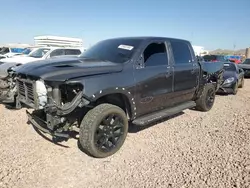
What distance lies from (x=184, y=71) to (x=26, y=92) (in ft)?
10.9

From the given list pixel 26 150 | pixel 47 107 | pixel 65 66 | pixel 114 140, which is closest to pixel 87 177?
pixel 114 140

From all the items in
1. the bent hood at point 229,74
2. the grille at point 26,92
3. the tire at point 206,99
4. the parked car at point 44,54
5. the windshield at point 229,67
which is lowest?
the tire at point 206,99

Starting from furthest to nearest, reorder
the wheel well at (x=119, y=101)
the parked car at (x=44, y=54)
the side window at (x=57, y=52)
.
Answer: the side window at (x=57, y=52), the parked car at (x=44, y=54), the wheel well at (x=119, y=101)

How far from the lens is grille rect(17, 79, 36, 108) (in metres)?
3.63

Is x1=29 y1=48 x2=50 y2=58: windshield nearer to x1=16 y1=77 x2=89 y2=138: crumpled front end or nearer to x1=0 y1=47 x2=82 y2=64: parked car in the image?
x1=0 y1=47 x2=82 y2=64: parked car

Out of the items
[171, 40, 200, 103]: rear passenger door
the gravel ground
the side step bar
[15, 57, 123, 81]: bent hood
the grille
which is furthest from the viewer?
[171, 40, 200, 103]: rear passenger door

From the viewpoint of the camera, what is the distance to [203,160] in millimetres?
3699

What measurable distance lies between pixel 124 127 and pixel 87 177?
108 centimetres

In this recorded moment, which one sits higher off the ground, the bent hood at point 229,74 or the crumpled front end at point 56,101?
the crumpled front end at point 56,101

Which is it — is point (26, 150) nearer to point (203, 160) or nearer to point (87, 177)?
point (87, 177)

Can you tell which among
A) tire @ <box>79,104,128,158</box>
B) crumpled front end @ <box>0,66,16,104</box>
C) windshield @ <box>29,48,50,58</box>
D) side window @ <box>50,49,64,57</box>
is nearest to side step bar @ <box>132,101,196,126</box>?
tire @ <box>79,104,128,158</box>

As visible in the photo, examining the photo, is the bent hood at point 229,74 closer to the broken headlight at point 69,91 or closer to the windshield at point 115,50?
the windshield at point 115,50

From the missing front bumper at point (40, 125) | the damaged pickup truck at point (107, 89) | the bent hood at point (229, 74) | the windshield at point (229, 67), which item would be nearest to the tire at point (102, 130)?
the damaged pickup truck at point (107, 89)

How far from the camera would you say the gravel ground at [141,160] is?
3109mm
